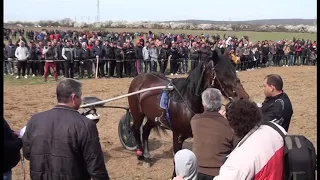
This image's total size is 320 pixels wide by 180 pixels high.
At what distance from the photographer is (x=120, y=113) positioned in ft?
39.3

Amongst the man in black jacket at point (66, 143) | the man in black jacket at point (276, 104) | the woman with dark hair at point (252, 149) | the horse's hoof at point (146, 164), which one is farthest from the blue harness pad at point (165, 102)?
the woman with dark hair at point (252, 149)

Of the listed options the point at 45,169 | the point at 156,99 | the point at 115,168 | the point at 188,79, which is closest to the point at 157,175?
the point at 115,168

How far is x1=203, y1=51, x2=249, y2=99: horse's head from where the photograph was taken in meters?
6.32

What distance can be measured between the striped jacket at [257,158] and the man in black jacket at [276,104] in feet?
6.30

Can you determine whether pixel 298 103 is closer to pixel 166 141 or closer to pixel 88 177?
pixel 166 141

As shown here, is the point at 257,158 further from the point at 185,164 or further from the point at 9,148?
the point at 9,148

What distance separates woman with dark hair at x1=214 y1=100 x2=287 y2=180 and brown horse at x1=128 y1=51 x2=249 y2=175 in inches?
109

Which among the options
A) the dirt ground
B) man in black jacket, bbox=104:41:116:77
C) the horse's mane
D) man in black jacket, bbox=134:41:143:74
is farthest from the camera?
man in black jacket, bbox=134:41:143:74

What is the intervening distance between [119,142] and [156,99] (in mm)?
2195

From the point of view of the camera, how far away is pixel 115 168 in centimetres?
777

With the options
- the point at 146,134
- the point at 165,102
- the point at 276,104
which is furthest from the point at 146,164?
the point at 276,104

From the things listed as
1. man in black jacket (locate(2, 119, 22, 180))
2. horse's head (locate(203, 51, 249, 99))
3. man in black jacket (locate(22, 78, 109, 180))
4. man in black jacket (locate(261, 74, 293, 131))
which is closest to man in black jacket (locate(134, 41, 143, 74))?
horse's head (locate(203, 51, 249, 99))

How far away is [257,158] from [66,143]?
5.50 ft

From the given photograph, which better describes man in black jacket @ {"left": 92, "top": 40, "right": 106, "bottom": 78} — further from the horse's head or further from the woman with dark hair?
the woman with dark hair
